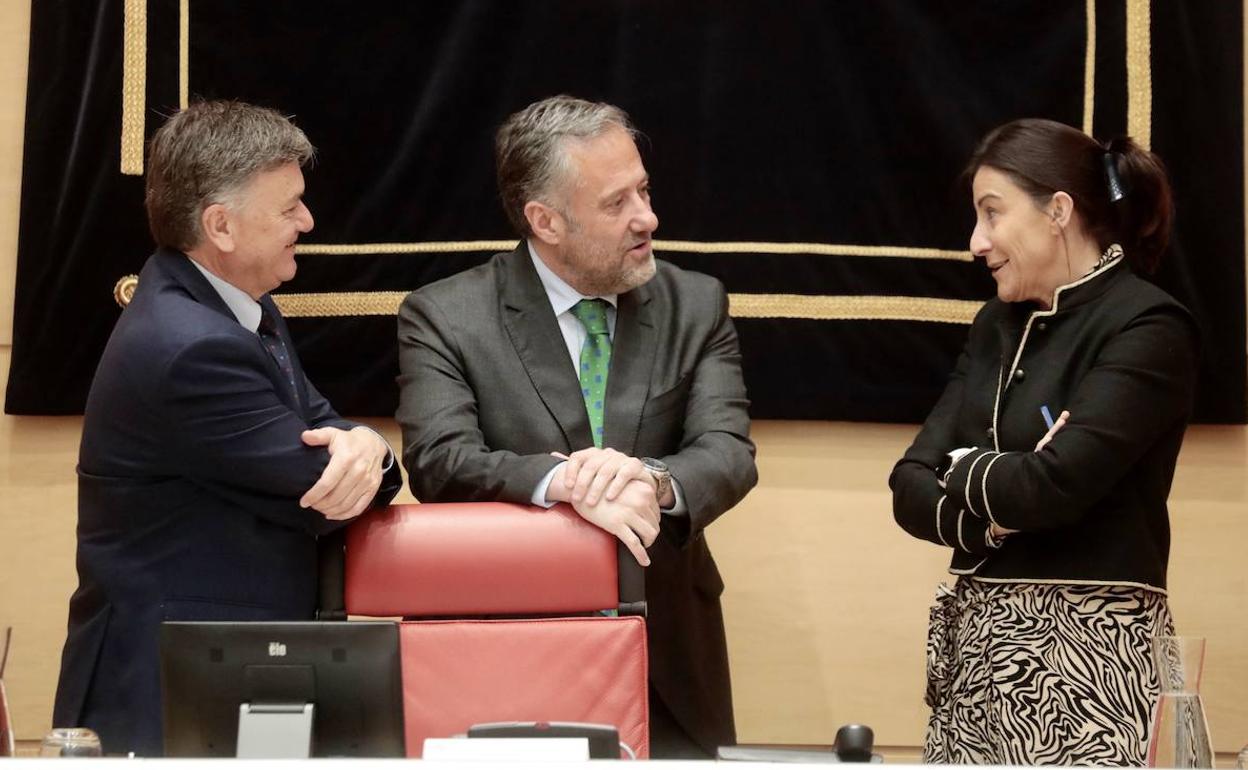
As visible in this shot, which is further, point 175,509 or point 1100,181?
point 1100,181

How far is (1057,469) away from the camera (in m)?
2.62

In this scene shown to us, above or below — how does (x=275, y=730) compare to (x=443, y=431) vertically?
below

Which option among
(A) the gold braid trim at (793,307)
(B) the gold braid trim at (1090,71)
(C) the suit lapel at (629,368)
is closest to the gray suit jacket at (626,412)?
(C) the suit lapel at (629,368)

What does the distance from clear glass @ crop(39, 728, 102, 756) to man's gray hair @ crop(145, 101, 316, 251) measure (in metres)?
1.09

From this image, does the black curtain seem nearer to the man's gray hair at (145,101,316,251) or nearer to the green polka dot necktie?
the green polka dot necktie

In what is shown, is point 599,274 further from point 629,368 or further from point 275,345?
point 275,345

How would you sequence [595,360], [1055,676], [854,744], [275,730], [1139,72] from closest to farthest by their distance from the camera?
[854,744] → [275,730] → [1055,676] → [595,360] → [1139,72]

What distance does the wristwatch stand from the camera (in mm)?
2688

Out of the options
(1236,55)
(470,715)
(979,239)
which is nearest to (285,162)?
(470,715)

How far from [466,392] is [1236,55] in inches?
76.8

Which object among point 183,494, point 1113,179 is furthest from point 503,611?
point 1113,179

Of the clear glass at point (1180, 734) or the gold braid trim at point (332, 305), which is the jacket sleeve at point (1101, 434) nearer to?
the clear glass at point (1180, 734)

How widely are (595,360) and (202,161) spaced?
775 mm

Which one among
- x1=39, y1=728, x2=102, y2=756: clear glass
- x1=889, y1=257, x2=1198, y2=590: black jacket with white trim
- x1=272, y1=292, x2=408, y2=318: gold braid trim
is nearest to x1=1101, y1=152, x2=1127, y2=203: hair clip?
x1=889, y1=257, x2=1198, y2=590: black jacket with white trim
